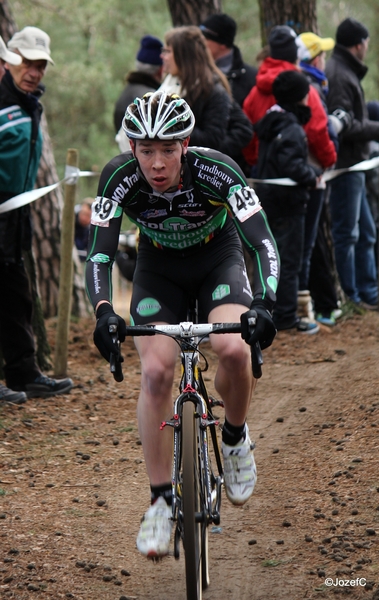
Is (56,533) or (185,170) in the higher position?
(185,170)

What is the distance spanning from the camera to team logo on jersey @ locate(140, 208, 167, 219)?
15.5ft

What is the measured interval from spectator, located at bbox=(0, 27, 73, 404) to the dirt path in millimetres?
386

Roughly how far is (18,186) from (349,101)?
4366mm

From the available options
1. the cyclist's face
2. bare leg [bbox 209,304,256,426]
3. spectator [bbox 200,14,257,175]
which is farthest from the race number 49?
spectator [bbox 200,14,257,175]

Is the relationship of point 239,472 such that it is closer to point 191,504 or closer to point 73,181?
point 191,504

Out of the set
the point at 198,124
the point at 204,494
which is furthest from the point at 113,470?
the point at 198,124

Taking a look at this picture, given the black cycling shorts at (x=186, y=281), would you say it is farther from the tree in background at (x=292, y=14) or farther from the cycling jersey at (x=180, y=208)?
the tree in background at (x=292, y=14)

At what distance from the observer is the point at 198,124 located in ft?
27.3

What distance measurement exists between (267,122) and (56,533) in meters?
5.20

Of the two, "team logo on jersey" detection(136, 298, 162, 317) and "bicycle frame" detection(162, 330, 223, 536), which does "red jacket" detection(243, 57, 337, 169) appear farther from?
"bicycle frame" detection(162, 330, 223, 536)

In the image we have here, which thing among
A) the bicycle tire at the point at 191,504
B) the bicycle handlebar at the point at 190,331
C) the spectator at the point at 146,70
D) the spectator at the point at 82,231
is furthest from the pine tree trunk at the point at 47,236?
the bicycle tire at the point at 191,504

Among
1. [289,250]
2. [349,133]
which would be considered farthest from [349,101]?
[289,250]

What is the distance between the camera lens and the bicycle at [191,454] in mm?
3855

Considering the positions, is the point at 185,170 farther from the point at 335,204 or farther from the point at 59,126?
the point at 59,126
